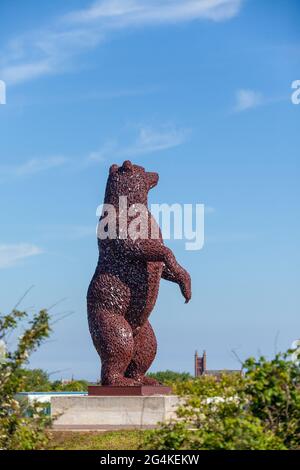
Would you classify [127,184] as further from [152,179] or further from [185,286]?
[185,286]

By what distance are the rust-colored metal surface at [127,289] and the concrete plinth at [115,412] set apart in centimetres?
56

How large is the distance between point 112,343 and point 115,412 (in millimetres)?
1257

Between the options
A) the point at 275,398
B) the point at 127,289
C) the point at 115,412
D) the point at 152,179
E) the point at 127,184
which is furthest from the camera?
the point at 152,179

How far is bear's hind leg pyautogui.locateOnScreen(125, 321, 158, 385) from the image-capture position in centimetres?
1702

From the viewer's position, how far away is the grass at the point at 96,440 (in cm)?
1326

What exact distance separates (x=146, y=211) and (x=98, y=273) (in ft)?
4.99

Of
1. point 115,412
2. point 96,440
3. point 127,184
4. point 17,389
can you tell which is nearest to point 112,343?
point 115,412

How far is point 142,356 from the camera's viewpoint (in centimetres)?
1703

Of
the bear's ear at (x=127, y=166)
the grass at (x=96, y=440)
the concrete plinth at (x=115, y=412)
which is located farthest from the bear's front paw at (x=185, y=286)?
the grass at (x=96, y=440)

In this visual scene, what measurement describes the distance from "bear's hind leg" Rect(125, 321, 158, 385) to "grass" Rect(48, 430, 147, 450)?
80.5 inches

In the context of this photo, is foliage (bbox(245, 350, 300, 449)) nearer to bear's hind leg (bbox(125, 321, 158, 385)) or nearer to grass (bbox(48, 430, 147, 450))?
grass (bbox(48, 430, 147, 450))

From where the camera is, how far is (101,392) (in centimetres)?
1634
